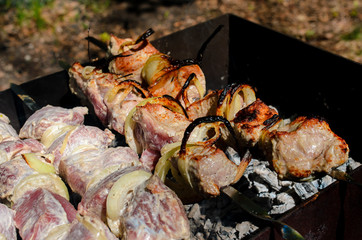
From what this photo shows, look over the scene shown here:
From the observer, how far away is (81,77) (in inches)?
101

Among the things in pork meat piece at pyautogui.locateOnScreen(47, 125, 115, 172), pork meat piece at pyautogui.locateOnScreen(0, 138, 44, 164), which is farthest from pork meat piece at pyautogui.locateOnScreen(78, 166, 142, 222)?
pork meat piece at pyautogui.locateOnScreen(0, 138, 44, 164)

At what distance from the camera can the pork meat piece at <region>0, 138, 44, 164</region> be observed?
2109 mm

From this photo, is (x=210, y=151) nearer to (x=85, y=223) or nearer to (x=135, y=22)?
(x=85, y=223)

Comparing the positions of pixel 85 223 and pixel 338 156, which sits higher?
pixel 338 156

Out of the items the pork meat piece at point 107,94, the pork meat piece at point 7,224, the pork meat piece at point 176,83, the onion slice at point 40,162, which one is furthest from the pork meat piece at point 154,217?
the pork meat piece at point 176,83

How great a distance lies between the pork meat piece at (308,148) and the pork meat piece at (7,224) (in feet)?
4.13

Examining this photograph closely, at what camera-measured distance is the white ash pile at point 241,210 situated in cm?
210

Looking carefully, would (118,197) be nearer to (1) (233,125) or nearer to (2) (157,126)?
(2) (157,126)

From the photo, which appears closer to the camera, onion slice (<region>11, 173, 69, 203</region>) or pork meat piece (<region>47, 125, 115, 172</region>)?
onion slice (<region>11, 173, 69, 203</region>)

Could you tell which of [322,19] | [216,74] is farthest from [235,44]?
[322,19]

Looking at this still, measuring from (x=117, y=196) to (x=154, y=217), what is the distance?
0.21 meters

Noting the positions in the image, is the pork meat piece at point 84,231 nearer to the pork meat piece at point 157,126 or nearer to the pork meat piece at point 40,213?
the pork meat piece at point 40,213

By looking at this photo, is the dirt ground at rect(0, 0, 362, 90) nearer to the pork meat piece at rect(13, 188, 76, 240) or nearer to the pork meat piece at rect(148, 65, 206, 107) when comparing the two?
the pork meat piece at rect(148, 65, 206, 107)

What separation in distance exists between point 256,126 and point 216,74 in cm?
173
